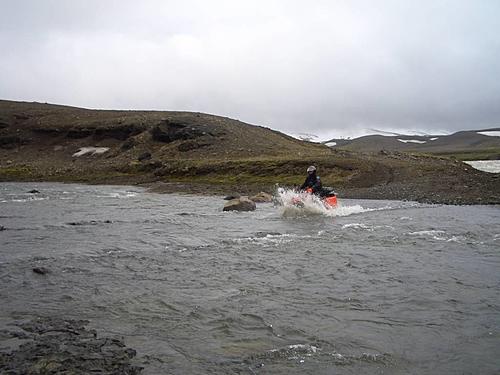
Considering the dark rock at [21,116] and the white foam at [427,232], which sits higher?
the dark rock at [21,116]

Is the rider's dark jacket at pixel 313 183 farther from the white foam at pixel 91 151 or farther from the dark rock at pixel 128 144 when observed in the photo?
the white foam at pixel 91 151

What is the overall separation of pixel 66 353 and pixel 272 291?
574 centimetres

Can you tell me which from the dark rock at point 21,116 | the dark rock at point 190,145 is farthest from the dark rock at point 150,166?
the dark rock at point 21,116

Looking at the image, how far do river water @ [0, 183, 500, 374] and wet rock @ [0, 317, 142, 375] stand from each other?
37cm

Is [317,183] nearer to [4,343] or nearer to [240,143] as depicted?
[4,343]

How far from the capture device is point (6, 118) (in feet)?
288

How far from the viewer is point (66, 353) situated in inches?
328

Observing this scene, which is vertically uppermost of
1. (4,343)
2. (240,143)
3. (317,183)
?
(240,143)

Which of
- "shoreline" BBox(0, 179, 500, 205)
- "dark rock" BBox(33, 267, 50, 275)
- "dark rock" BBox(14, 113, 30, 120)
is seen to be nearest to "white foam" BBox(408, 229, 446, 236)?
"shoreline" BBox(0, 179, 500, 205)

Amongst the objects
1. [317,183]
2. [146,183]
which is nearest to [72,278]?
[317,183]

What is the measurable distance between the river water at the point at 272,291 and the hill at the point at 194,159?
19.6 m

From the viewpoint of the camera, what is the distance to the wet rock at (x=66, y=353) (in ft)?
25.4

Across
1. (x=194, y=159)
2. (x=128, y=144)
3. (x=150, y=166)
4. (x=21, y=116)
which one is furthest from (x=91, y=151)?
(x=21, y=116)

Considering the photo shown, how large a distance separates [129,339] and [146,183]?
46.4 meters
